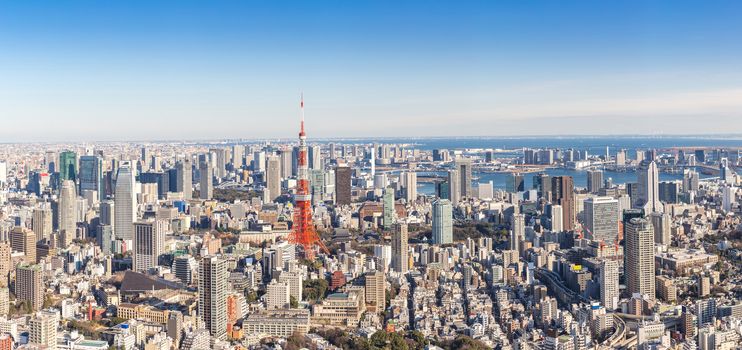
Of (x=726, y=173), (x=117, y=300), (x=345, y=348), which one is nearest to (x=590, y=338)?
(x=345, y=348)

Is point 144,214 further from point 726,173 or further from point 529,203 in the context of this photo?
point 726,173

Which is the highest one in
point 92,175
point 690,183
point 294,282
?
point 92,175

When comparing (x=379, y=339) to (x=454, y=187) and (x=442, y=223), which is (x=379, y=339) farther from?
(x=454, y=187)

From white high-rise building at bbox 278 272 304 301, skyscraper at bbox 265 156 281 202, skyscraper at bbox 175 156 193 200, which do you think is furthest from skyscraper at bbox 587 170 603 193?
white high-rise building at bbox 278 272 304 301

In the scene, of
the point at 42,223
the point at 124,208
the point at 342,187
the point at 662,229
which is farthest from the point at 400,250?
the point at 342,187

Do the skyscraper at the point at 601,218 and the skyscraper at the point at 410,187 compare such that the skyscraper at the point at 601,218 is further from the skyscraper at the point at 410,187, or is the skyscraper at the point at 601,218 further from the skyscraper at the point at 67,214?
the skyscraper at the point at 67,214
